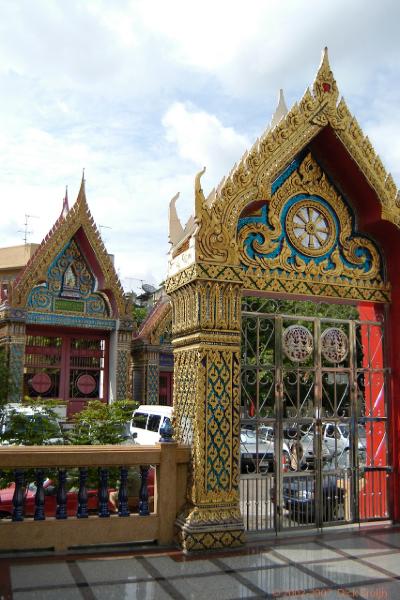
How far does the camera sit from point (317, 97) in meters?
6.66

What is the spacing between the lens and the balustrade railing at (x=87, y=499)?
215 inches

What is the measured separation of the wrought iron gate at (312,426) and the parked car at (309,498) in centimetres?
1

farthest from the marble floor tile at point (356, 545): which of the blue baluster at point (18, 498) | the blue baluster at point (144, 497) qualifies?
the blue baluster at point (18, 498)

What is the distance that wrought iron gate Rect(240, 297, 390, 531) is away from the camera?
632 centimetres

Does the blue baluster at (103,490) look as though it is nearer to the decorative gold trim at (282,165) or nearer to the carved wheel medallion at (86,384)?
the decorative gold trim at (282,165)

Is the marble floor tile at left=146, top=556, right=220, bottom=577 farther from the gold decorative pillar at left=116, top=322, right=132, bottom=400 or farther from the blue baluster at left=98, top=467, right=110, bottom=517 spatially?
the gold decorative pillar at left=116, top=322, right=132, bottom=400

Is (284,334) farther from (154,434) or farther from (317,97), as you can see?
(154,434)

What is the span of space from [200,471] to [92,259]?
11239 mm

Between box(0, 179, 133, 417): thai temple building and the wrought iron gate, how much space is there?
9.58 metres

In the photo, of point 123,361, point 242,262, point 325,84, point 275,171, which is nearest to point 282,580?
point 242,262

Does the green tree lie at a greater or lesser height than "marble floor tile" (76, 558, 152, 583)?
greater

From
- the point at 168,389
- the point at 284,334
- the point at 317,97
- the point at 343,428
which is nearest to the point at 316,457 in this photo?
the point at 343,428

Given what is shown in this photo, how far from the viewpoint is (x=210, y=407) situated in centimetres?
587

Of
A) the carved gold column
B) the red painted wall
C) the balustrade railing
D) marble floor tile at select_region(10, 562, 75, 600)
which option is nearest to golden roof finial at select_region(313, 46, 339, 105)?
the red painted wall
